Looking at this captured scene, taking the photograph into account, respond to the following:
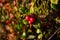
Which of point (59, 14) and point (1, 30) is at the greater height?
point (59, 14)

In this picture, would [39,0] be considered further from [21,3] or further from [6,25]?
[6,25]

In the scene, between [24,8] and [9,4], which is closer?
[24,8]

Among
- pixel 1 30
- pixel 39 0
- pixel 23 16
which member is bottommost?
pixel 1 30

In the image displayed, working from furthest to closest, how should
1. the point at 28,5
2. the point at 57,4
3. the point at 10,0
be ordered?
the point at 10,0, the point at 28,5, the point at 57,4

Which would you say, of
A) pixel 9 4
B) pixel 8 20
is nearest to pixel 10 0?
pixel 9 4

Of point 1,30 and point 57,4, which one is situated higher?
point 57,4

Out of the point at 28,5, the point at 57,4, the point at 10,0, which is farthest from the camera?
the point at 10,0

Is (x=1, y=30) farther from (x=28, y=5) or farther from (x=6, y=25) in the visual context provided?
(x=28, y=5)

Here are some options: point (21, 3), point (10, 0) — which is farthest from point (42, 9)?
point (10, 0)

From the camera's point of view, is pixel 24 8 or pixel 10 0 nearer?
pixel 24 8
